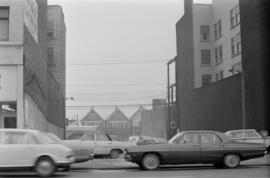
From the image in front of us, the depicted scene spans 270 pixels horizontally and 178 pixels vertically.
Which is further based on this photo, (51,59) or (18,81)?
(51,59)

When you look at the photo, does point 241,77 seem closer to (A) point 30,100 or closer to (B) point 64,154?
(A) point 30,100

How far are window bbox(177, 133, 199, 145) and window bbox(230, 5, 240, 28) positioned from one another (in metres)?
31.8

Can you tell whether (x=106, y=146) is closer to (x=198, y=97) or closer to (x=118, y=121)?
(x=198, y=97)

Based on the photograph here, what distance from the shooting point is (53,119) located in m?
42.2

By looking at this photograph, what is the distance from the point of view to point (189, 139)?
1833 centimetres

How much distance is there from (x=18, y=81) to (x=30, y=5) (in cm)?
521

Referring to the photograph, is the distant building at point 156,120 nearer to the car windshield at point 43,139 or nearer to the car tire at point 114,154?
the car tire at point 114,154

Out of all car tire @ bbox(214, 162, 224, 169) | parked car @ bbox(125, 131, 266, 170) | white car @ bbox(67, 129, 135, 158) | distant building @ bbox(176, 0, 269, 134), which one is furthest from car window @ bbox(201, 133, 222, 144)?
distant building @ bbox(176, 0, 269, 134)

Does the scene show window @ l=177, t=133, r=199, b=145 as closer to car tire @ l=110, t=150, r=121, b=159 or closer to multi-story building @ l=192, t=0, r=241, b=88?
car tire @ l=110, t=150, r=121, b=159

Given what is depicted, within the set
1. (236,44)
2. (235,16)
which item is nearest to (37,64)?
(236,44)

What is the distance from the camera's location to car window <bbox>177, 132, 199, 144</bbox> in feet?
59.9

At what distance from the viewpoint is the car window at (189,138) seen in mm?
18250

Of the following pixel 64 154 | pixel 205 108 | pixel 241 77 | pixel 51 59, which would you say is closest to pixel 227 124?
pixel 241 77

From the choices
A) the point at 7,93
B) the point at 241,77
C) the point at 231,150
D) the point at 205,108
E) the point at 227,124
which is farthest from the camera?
the point at 205,108
